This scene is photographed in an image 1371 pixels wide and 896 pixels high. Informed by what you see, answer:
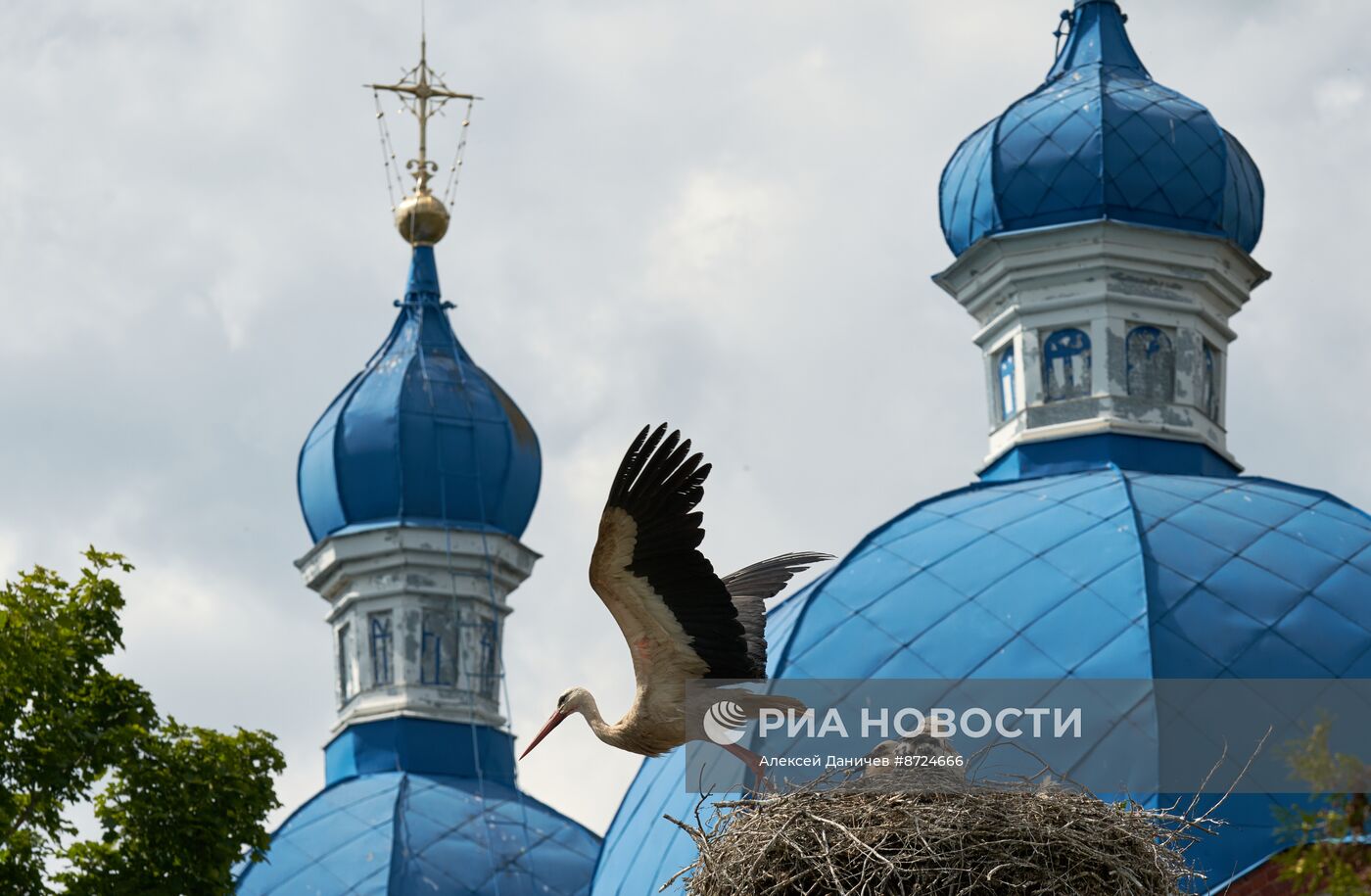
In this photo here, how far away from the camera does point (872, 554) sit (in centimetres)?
2061

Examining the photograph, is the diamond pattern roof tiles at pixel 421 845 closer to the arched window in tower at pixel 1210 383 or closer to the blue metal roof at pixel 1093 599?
the blue metal roof at pixel 1093 599

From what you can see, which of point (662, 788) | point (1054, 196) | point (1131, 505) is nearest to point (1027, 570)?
point (1131, 505)

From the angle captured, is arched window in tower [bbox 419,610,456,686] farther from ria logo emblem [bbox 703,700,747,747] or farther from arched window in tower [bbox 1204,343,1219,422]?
ria logo emblem [bbox 703,700,747,747]

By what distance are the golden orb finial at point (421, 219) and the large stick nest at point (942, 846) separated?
16.5 metres

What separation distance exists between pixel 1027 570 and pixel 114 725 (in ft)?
21.0

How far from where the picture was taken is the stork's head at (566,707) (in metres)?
11.2

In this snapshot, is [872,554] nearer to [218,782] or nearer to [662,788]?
[662,788]

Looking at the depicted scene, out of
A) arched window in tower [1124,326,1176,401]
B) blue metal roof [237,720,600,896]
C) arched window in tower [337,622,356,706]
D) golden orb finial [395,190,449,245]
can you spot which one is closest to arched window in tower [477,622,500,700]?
blue metal roof [237,720,600,896]

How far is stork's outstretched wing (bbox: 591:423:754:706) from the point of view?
10.4m

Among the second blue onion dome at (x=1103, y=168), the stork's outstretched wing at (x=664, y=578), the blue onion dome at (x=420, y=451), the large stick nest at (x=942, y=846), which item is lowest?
the large stick nest at (x=942, y=846)

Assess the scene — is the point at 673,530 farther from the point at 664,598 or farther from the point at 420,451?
the point at 420,451

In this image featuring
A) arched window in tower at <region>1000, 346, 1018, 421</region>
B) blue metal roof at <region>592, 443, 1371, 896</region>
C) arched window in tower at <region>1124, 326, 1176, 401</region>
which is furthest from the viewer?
arched window in tower at <region>1000, 346, 1018, 421</region>

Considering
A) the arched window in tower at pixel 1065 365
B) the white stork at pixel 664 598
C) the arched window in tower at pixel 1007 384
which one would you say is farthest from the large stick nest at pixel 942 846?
the arched window in tower at pixel 1007 384

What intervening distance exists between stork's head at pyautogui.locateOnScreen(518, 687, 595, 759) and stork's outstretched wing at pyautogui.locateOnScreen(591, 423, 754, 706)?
62 centimetres
